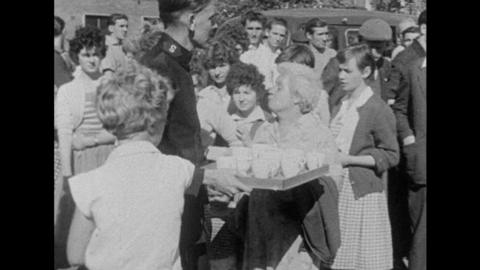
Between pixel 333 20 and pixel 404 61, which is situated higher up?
pixel 333 20

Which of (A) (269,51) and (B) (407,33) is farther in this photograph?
(B) (407,33)

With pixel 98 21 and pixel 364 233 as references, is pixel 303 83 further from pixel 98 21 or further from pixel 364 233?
pixel 98 21

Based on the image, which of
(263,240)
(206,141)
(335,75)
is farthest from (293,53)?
(263,240)

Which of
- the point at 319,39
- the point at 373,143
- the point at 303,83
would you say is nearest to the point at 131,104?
the point at 303,83

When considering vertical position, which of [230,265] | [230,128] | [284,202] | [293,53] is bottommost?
[230,265]

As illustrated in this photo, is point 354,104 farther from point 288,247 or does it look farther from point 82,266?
point 82,266

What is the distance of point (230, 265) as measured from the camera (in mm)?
4430

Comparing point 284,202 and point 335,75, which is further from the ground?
point 335,75

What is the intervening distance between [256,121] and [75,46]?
79 cm

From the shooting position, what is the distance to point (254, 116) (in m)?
4.32

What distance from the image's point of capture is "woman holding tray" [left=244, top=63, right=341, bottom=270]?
4238mm

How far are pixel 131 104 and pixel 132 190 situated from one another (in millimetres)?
399

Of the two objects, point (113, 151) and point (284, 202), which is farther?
point (284, 202)

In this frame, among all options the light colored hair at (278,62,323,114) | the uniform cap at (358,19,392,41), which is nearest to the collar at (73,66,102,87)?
the light colored hair at (278,62,323,114)
